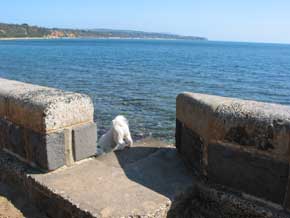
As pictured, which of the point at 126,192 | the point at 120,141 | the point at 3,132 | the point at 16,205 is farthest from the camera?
the point at 120,141

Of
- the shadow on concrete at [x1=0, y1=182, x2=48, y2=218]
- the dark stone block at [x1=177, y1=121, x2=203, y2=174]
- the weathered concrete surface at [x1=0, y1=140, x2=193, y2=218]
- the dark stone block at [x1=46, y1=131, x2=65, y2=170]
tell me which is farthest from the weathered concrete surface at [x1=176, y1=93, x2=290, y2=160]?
the shadow on concrete at [x1=0, y1=182, x2=48, y2=218]

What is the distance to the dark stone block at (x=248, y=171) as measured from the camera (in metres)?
2.79

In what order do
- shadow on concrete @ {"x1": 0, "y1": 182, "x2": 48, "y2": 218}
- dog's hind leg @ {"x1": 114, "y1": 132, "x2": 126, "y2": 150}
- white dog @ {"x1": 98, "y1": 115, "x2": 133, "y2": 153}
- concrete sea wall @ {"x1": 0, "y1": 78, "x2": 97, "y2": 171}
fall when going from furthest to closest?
white dog @ {"x1": 98, "y1": 115, "x2": 133, "y2": 153}
dog's hind leg @ {"x1": 114, "y1": 132, "x2": 126, "y2": 150}
concrete sea wall @ {"x1": 0, "y1": 78, "x2": 97, "y2": 171}
shadow on concrete @ {"x1": 0, "y1": 182, "x2": 48, "y2": 218}

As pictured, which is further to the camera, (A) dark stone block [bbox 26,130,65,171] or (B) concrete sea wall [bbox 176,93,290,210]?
(A) dark stone block [bbox 26,130,65,171]

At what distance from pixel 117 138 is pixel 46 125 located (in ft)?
4.99

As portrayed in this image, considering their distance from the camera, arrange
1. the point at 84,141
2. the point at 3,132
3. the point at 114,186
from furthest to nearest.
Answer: the point at 3,132 → the point at 84,141 → the point at 114,186

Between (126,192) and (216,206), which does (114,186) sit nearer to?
(126,192)

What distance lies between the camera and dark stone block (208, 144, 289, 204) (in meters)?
2.79

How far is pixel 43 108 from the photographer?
3.30 metres

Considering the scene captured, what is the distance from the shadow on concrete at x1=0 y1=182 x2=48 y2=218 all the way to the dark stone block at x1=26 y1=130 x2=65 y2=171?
0.39 metres

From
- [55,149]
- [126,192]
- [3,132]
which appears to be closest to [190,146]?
[126,192]

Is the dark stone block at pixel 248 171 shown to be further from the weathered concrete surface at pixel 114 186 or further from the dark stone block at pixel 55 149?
the dark stone block at pixel 55 149

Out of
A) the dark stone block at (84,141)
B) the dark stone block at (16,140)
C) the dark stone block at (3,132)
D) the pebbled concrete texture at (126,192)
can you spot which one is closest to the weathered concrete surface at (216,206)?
the pebbled concrete texture at (126,192)

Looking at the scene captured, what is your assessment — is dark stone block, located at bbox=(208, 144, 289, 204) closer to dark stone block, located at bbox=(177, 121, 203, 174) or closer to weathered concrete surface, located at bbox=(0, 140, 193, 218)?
dark stone block, located at bbox=(177, 121, 203, 174)
